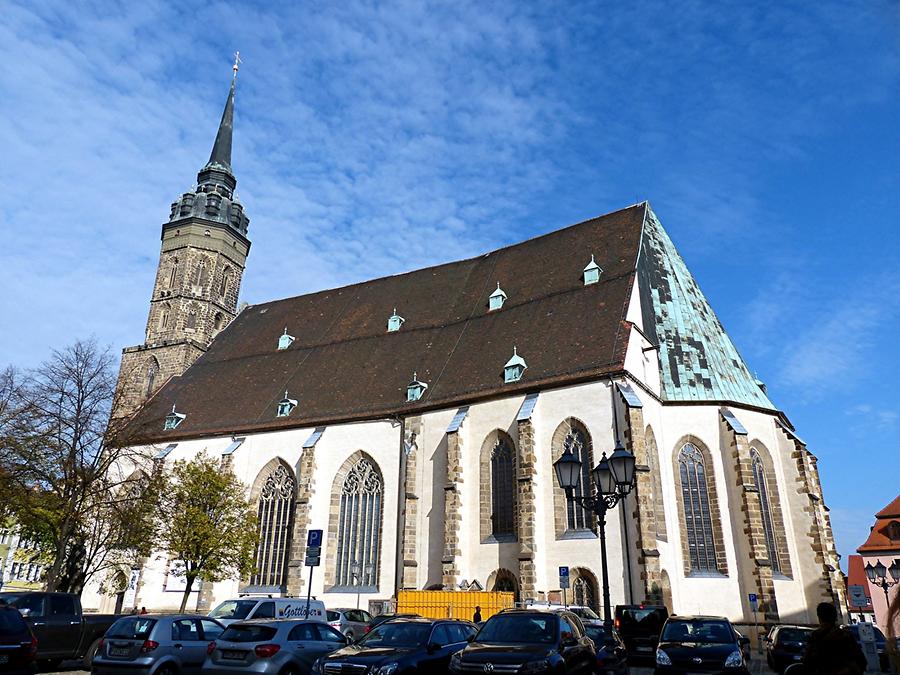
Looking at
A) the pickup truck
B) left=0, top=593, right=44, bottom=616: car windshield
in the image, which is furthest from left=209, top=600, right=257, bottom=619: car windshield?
left=0, top=593, right=44, bottom=616: car windshield

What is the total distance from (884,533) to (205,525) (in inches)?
1784

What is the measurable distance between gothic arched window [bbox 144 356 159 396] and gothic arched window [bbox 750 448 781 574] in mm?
33414

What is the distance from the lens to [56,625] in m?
14.4

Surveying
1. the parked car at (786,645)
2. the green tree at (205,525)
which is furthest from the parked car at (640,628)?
the green tree at (205,525)

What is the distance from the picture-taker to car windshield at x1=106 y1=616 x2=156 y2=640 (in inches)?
444

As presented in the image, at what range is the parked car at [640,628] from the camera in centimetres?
1720

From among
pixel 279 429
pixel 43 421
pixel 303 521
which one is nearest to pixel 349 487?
pixel 303 521

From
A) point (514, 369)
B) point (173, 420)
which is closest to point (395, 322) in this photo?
point (514, 369)

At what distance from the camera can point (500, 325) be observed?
97.0ft

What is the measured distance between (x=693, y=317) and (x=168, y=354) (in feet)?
98.9

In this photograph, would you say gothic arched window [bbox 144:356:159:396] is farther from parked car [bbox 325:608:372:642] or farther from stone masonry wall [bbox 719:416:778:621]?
stone masonry wall [bbox 719:416:778:621]

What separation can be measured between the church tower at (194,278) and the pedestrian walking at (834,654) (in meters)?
39.8

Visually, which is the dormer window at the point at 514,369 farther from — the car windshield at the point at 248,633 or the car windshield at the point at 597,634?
the car windshield at the point at 248,633

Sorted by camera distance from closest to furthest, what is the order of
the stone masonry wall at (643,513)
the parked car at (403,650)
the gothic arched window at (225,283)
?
the parked car at (403,650)
the stone masonry wall at (643,513)
the gothic arched window at (225,283)
